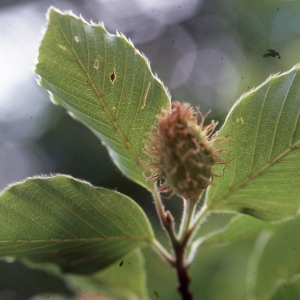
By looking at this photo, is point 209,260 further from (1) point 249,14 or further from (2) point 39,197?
(1) point 249,14

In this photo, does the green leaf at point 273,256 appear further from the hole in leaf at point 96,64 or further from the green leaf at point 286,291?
the hole in leaf at point 96,64

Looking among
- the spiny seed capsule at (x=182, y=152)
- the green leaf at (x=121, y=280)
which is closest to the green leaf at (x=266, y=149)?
the spiny seed capsule at (x=182, y=152)

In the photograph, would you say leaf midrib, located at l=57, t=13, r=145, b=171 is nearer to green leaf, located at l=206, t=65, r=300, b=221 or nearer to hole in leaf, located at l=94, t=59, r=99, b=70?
hole in leaf, located at l=94, t=59, r=99, b=70

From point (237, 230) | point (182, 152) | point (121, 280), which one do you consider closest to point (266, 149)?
point (182, 152)

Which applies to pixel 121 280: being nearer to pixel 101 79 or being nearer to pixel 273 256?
pixel 273 256

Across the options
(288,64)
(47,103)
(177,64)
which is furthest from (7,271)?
(288,64)
